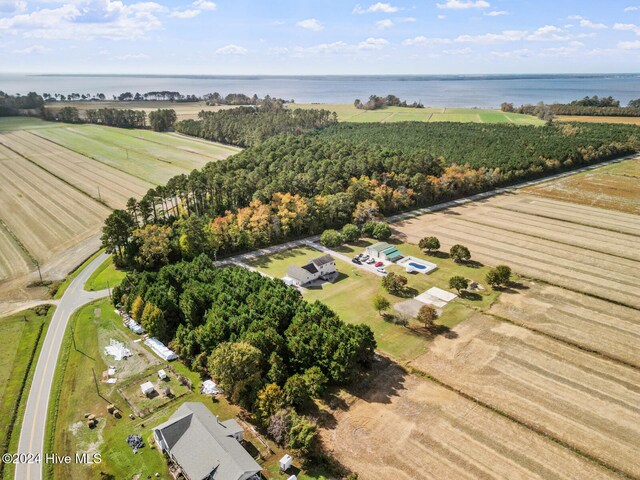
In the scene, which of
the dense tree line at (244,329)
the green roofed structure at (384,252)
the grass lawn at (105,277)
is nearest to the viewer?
the dense tree line at (244,329)

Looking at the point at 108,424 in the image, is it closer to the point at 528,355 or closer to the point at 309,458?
the point at 309,458

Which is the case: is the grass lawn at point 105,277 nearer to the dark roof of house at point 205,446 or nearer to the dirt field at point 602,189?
the dark roof of house at point 205,446

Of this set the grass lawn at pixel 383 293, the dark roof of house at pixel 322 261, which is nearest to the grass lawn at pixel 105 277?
the grass lawn at pixel 383 293

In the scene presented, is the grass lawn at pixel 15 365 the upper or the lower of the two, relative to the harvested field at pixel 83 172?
lower

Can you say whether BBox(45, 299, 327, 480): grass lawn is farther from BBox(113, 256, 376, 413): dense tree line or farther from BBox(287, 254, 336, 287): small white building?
BBox(287, 254, 336, 287): small white building

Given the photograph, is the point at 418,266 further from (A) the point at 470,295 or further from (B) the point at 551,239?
(B) the point at 551,239

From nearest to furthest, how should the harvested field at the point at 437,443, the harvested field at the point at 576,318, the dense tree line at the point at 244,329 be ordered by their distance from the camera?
the harvested field at the point at 437,443 → the dense tree line at the point at 244,329 → the harvested field at the point at 576,318
